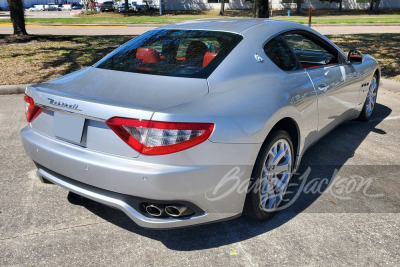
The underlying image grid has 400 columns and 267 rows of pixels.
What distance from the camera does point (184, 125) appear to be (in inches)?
90.3

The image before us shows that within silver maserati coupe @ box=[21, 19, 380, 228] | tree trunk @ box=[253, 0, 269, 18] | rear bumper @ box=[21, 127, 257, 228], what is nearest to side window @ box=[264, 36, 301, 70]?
silver maserati coupe @ box=[21, 19, 380, 228]

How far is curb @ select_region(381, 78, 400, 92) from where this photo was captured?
7.61 meters

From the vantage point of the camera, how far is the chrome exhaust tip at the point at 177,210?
2422 mm

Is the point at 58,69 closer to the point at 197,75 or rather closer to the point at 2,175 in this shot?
the point at 2,175

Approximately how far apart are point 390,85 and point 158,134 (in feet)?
22.7

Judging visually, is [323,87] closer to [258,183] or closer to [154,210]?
[258,183]

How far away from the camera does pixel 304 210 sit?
129 inches

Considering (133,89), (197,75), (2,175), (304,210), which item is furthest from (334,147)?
(2,175)

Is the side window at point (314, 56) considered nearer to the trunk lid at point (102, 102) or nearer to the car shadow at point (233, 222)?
the car shadow at point (233, 222)

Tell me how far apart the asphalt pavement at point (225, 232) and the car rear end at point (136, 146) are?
14.2 inches

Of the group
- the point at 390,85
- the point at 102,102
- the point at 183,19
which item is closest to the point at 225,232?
the point at 102,102

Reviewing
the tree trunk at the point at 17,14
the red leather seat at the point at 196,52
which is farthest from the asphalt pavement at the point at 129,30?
the red leather seat at the point at 196,52

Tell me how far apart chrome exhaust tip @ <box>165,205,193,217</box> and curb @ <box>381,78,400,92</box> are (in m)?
6.67

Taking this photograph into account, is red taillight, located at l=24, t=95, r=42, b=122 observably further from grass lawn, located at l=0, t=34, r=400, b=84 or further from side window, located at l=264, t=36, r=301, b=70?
grass lawn, located at l=0, t=34, r=400, b=84
